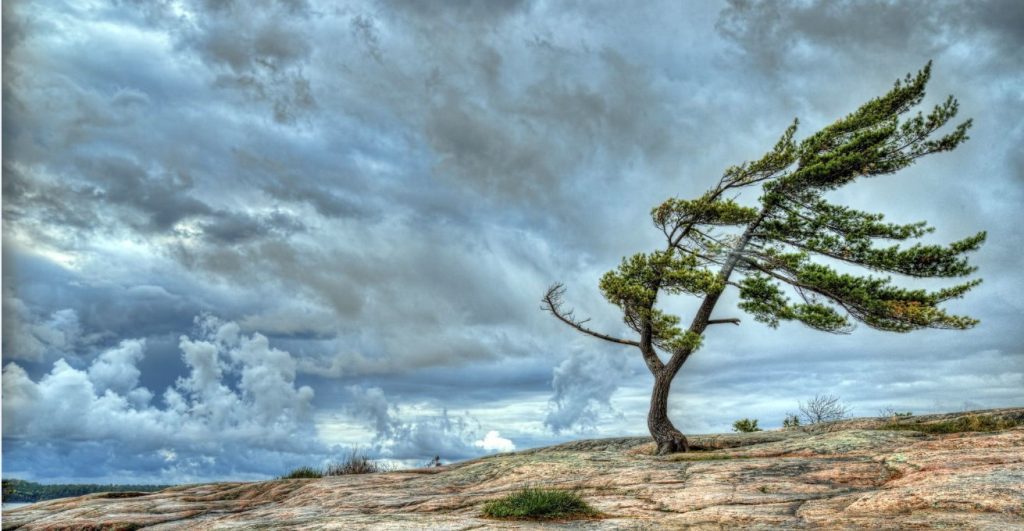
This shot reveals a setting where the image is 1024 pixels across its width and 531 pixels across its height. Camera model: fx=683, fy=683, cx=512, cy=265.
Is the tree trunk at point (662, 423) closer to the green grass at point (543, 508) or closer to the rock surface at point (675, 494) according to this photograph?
the rock surface at point (675, 494)

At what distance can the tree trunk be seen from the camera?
2469cm

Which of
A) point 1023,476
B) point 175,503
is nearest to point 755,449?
point 1023,476

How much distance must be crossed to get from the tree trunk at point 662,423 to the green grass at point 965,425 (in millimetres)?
6919

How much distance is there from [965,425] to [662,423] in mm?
9653

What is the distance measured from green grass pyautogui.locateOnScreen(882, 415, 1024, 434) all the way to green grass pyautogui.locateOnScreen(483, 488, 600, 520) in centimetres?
1420

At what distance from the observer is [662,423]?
25031 mm

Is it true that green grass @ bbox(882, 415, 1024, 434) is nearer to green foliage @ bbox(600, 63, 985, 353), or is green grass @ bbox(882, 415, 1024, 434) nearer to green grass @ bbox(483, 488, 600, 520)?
green foliage @ bbox(600, 63, 985, 353)

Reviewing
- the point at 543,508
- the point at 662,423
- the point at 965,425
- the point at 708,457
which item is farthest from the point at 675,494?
the point at 965,425

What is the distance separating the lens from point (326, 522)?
11711 millimetres

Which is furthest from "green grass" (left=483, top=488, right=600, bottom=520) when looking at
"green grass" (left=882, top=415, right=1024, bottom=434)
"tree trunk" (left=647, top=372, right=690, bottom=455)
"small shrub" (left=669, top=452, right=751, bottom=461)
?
"green grass" (left=882, top=415, right=1024, bottom=434)

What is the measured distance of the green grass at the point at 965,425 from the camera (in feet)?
70.1

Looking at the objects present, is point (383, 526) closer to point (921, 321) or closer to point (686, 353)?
point (686, 353)

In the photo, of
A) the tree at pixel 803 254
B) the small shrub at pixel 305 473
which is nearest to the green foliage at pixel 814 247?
the tree at pixel 803 254

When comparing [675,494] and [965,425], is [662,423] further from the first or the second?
[675,494]
